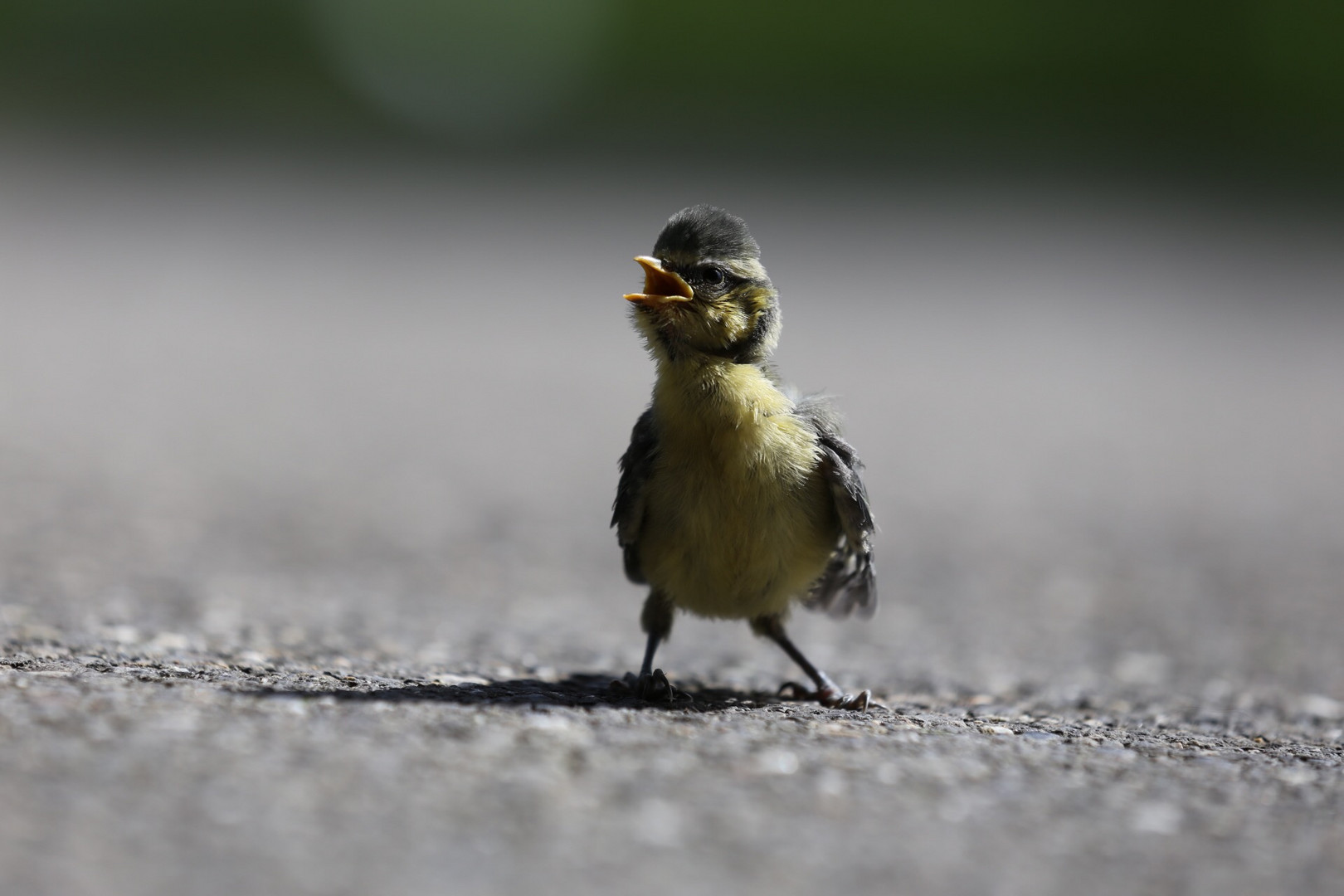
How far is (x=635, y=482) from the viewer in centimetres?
484

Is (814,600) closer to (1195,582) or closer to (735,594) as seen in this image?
(735,594)

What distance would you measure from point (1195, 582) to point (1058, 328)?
33.4 ft

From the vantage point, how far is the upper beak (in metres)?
4.84

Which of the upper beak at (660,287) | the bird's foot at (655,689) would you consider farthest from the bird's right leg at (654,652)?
the upper beak at (660,287)

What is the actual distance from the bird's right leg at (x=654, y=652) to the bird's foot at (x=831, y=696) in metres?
0.52

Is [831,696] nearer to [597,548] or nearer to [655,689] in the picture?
[655,689]

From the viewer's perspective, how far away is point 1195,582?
793 centimetres

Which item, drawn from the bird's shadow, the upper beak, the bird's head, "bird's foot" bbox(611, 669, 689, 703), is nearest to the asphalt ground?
the bird's shadow

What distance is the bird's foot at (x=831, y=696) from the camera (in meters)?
4.94

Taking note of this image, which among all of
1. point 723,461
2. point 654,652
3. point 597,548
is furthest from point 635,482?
point 597,548

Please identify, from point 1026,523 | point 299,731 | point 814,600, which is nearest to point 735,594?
point 814,600

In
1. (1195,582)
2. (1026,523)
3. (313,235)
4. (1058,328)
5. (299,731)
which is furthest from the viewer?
(313,235)

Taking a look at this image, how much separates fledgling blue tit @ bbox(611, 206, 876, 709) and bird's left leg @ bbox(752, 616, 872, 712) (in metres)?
0.02

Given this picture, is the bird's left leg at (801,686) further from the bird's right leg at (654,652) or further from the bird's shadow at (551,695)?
the bird's right leg at (654,652)
